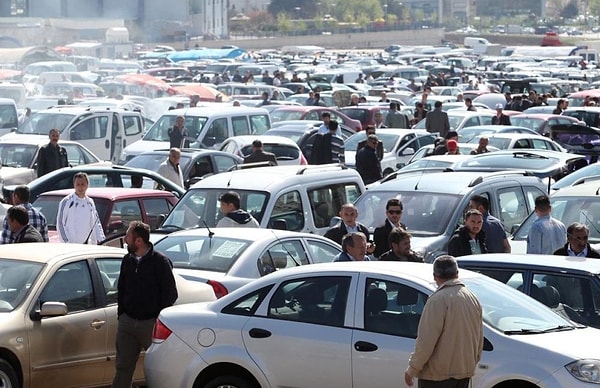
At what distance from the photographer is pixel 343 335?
8.95 metres

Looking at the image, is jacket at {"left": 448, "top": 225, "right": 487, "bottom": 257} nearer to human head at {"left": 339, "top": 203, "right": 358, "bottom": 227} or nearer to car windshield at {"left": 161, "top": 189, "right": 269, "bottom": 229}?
human head at {"left": 339, "top": 203, "right": 358, "bottom": 227}

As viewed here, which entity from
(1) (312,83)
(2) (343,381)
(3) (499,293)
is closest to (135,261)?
(2) (343,381)

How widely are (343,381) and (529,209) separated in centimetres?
751

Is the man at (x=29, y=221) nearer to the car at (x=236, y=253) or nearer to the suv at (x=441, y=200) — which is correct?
the car at (x=236, y=253)

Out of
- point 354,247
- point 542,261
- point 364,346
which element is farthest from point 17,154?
point 364,346

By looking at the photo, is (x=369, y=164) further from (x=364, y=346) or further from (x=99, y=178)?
(x=364, y=346)

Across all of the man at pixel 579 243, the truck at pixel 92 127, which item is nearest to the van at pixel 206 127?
the truck at pixel 92 127

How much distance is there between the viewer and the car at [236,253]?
11.6 metres

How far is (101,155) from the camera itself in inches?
1103

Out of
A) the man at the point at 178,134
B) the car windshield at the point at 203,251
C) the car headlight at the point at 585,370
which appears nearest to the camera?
the car headlight at the point at 585,370

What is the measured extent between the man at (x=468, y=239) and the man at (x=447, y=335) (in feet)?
15.4

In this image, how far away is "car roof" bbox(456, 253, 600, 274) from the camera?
10.3 metres

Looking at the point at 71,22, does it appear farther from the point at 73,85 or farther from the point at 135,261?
the point at 135,261

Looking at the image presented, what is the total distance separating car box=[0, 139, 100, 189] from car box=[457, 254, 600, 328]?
12691mm
